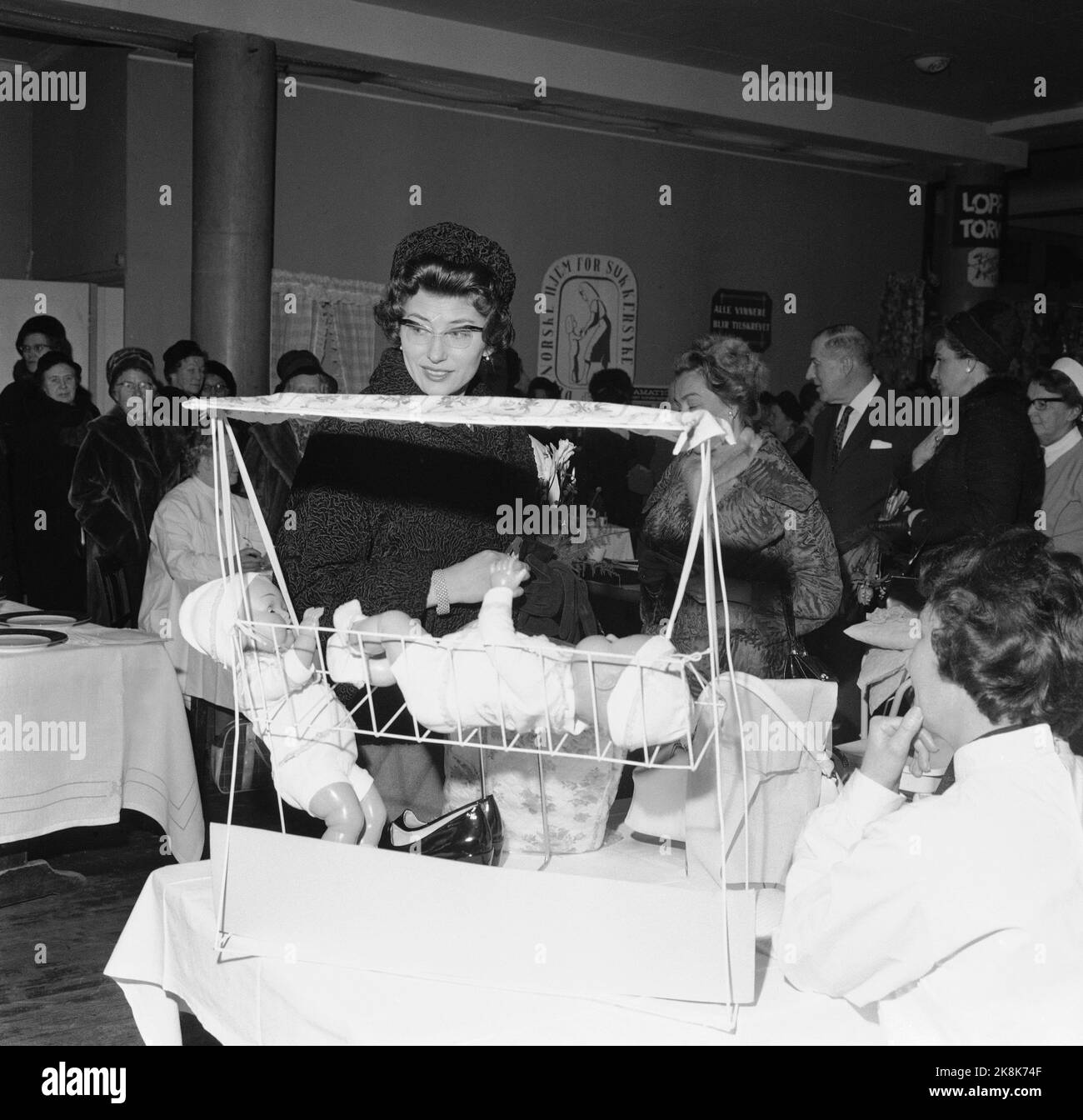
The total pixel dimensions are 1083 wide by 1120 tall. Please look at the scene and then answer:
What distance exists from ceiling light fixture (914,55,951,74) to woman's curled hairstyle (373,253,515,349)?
6641 mm

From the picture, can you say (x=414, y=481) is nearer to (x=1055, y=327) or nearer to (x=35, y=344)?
(x=35, y=344)

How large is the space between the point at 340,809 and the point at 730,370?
5.82 feet

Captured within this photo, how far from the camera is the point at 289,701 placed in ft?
3.82

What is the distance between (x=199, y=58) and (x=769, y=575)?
15.5 feet

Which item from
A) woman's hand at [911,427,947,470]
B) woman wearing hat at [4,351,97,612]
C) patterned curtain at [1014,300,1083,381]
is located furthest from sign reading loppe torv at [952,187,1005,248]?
woman wearing hat at [4,351,97,612]

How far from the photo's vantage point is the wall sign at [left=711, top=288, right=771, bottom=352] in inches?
366

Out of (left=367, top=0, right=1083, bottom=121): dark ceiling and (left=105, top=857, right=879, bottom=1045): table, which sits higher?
(left=367, top=0, right=1083, bottom=121): dark ceiling

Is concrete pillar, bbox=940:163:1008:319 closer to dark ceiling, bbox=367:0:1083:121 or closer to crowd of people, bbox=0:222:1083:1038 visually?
dark ceiling, bbox=367:0:1083:121

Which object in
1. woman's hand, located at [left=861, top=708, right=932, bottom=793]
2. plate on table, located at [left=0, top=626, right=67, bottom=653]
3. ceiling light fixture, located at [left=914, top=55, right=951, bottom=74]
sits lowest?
plate on table, located at [left=0, top=626, right=67, bottom=653]

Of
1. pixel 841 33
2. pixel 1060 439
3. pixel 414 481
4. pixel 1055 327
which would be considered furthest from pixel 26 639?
pixel 1055 327

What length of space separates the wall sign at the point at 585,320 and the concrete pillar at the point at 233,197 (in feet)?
8.45

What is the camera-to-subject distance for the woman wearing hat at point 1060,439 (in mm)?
3762

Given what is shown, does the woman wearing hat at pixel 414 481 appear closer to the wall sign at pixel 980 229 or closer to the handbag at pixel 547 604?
the handbag at pixel 547 604
